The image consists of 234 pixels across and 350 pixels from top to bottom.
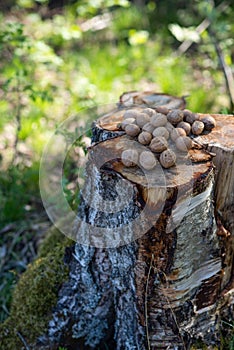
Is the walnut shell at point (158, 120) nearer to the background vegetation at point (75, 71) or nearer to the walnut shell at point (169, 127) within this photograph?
the walnut shell at point (169, 127)

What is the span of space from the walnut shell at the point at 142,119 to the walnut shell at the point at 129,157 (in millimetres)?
264

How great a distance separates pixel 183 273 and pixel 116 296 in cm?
40

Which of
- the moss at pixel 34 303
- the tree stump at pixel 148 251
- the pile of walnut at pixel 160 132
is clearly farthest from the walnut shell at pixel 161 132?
the moss at pixel 34 303

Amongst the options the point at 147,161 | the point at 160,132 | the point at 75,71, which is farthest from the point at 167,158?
the point at 75,71

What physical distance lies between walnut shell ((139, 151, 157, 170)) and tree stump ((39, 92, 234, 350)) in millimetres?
27

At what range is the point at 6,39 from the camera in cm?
341

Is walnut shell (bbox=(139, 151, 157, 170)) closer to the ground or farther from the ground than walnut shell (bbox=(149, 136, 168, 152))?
closer to the ground

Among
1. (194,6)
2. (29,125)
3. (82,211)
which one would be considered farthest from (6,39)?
(194,6)

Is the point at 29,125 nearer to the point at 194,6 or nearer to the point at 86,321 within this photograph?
the point at 86,321

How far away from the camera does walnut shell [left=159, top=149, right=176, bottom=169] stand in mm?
1943

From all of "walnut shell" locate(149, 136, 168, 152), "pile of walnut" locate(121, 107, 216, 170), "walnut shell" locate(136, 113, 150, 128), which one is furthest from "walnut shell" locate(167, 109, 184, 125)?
"walnut shell" locate(149, 136, 168, 152)

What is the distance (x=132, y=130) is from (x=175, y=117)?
238 millimetres

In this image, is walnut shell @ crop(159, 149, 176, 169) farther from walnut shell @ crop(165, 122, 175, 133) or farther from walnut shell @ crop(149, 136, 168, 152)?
walnut shell @ crop(165, 122, 175, 133)

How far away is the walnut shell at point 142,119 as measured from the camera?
7.11ft
